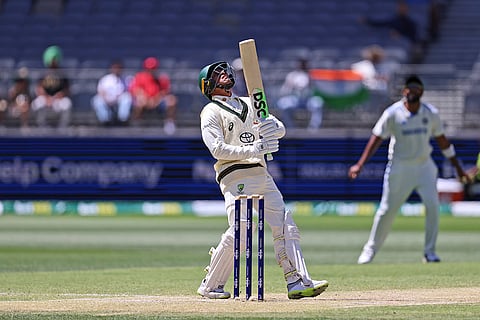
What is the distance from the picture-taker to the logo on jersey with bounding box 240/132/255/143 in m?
9.77

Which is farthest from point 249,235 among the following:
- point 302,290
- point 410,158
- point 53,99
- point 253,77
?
point 53,99

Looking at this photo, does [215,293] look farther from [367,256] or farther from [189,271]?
[367,256]

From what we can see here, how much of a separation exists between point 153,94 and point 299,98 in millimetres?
2948

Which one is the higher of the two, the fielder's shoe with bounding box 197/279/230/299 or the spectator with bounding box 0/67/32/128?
the spectator with bounding box 0/67/32/128

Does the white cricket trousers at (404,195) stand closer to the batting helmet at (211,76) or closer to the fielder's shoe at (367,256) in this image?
the fielder's shoe at (367,256)

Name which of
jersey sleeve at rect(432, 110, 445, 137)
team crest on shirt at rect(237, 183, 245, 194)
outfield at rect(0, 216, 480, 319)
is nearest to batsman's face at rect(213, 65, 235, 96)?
team crest on shirt at rect(237, 183, 245, 194)

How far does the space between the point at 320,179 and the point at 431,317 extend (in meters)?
16.2

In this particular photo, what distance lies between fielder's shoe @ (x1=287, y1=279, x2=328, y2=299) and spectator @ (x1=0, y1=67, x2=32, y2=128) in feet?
50.6

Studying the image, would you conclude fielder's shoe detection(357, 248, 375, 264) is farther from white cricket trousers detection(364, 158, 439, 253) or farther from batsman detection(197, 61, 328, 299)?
batsman detection(197, 61, 328, 299)

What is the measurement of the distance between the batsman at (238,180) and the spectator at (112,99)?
1467 centimetres

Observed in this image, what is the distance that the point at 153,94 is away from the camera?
80.3ft

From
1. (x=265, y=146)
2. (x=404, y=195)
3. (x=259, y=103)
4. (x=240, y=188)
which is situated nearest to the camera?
(x=265, y=146)

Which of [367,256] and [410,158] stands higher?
[410,158]

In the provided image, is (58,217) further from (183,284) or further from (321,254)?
(183,284)
